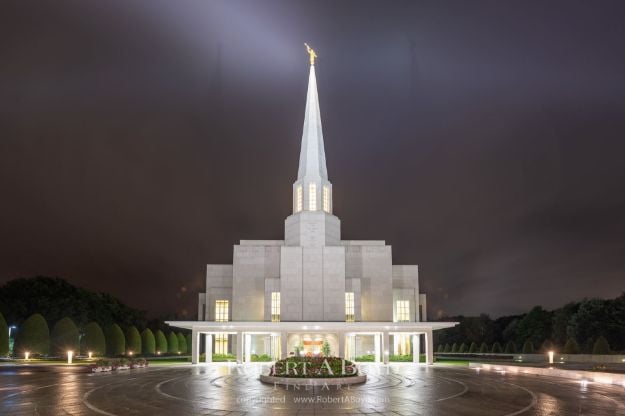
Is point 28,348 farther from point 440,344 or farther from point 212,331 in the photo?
point 440,344

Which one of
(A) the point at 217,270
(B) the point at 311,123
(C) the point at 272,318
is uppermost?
(B) the point at 311,123

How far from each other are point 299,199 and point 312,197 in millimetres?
1549

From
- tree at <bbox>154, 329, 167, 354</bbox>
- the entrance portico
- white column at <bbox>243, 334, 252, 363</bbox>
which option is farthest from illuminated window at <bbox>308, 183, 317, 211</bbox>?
tree at <bbox>154, 329, 167, 354</bbox>

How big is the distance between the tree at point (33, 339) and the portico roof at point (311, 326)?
1963 cm

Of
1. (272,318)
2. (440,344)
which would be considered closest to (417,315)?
(272,318)

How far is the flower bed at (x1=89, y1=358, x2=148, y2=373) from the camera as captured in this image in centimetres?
4086

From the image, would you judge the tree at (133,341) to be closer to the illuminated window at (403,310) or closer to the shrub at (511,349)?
the illuminated window at (403,310)

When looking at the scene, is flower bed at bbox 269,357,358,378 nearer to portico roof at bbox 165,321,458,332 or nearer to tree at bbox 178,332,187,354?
portico roof at bbox 165,321,458,332

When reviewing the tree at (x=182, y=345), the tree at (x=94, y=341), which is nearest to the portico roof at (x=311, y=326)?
the tree at (x=94, y=341)

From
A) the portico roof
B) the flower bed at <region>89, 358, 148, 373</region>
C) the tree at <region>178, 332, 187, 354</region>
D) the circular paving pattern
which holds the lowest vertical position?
the tree at <region>178, 332, 187, 354</region>

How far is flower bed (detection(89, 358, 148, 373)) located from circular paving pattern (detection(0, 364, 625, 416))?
10298mm

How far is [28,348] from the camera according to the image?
63.9 metres

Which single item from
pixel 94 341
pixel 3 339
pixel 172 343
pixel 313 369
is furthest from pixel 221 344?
pixel 313 369

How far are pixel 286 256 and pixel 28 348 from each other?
3001cm
